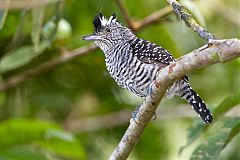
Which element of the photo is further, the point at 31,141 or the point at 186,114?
the point at 186,114

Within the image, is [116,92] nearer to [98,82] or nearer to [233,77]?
[98,82]

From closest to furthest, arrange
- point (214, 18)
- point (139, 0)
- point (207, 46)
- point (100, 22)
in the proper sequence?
point (207, 46) → point (100, 22) → point (139, 0) → point (214, 18)

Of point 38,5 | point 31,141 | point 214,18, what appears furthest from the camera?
point 214,18

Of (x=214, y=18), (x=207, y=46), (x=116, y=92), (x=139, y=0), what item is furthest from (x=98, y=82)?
(x=207, y=46)

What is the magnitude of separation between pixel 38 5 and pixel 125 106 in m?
1.61

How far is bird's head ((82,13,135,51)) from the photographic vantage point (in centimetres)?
460

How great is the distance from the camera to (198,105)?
4.20 meters

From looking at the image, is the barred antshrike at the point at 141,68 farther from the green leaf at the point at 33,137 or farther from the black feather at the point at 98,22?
the green leaf at the point at 33,137

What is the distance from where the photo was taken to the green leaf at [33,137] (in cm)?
537

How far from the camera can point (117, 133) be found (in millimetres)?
6348

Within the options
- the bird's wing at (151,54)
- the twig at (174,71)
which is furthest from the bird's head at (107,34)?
the twig at (174,71)

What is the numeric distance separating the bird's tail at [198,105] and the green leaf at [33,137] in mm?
1247

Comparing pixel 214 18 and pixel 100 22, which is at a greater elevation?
pixel 214 18

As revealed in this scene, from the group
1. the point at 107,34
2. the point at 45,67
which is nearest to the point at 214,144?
the point at 107,34
